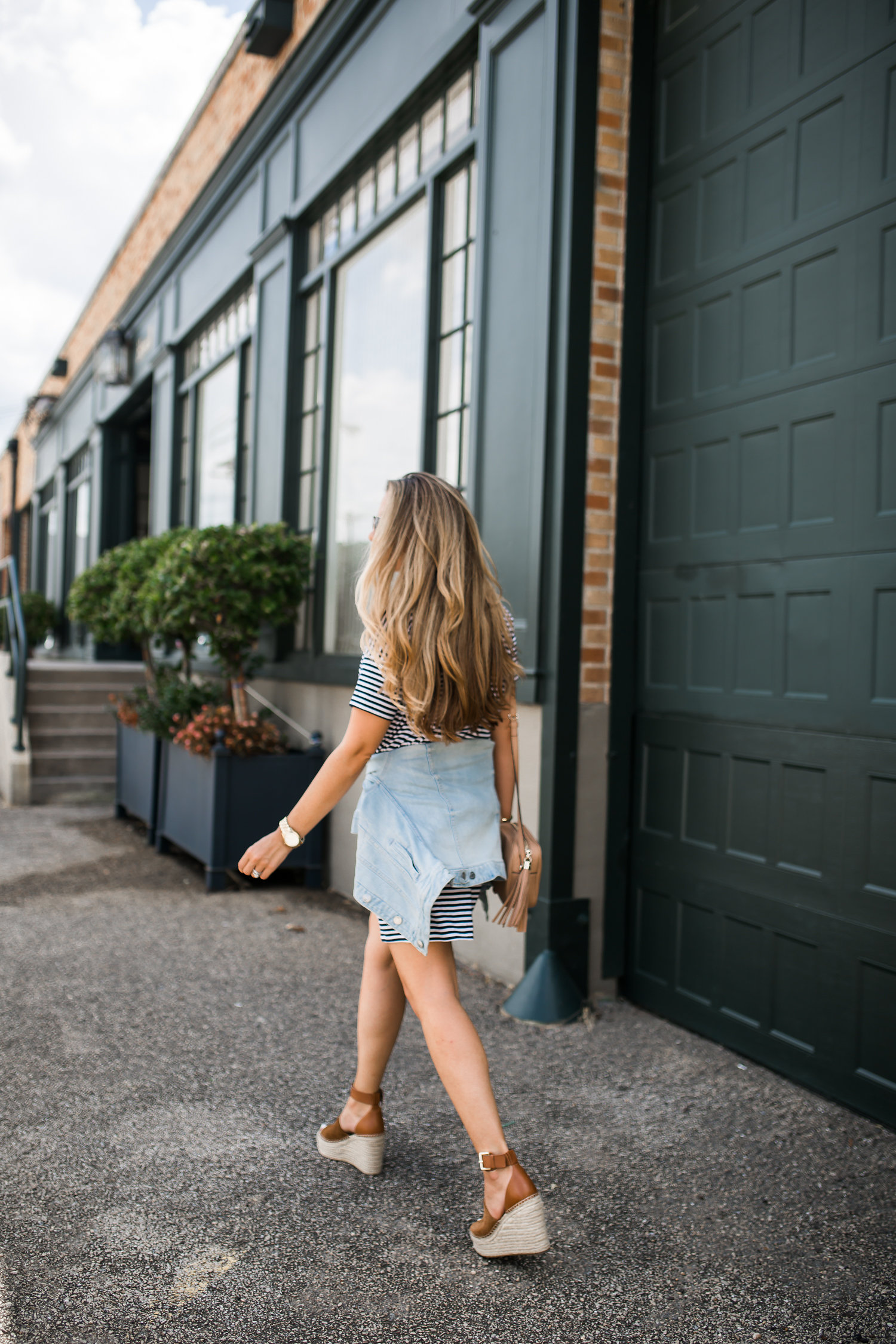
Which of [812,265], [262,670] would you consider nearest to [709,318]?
[812,265]

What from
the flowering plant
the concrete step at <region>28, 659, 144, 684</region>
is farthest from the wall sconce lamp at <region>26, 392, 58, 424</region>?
the flowering plant

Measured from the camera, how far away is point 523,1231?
2150mm

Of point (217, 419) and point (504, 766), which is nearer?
point (504, 766)

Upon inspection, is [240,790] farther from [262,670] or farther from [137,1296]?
[137,1296]

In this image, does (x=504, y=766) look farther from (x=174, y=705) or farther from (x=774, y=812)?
(x=174, y=705)

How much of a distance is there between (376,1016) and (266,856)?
619mm

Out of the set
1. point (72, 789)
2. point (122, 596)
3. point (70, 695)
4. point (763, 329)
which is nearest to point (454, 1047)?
point (763, 329)

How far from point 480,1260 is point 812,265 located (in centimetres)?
307

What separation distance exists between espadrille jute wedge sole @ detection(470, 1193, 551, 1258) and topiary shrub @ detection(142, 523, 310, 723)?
4.09 metres

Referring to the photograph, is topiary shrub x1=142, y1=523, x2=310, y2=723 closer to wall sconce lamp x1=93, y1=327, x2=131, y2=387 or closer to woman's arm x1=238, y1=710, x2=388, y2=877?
woman's arm x1=238, y1=710, x2=388, y2=877

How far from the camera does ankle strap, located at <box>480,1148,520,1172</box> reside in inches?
85.9

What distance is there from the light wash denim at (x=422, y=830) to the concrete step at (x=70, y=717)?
710cm

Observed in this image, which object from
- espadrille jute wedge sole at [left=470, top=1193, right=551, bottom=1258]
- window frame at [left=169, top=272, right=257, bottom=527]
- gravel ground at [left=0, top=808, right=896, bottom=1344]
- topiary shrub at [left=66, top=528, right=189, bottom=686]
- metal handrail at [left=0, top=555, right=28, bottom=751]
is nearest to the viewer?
gravel ground at [left=0, top=808, right=896, bottom=1344]

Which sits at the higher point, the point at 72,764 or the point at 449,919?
the point at 449,919
